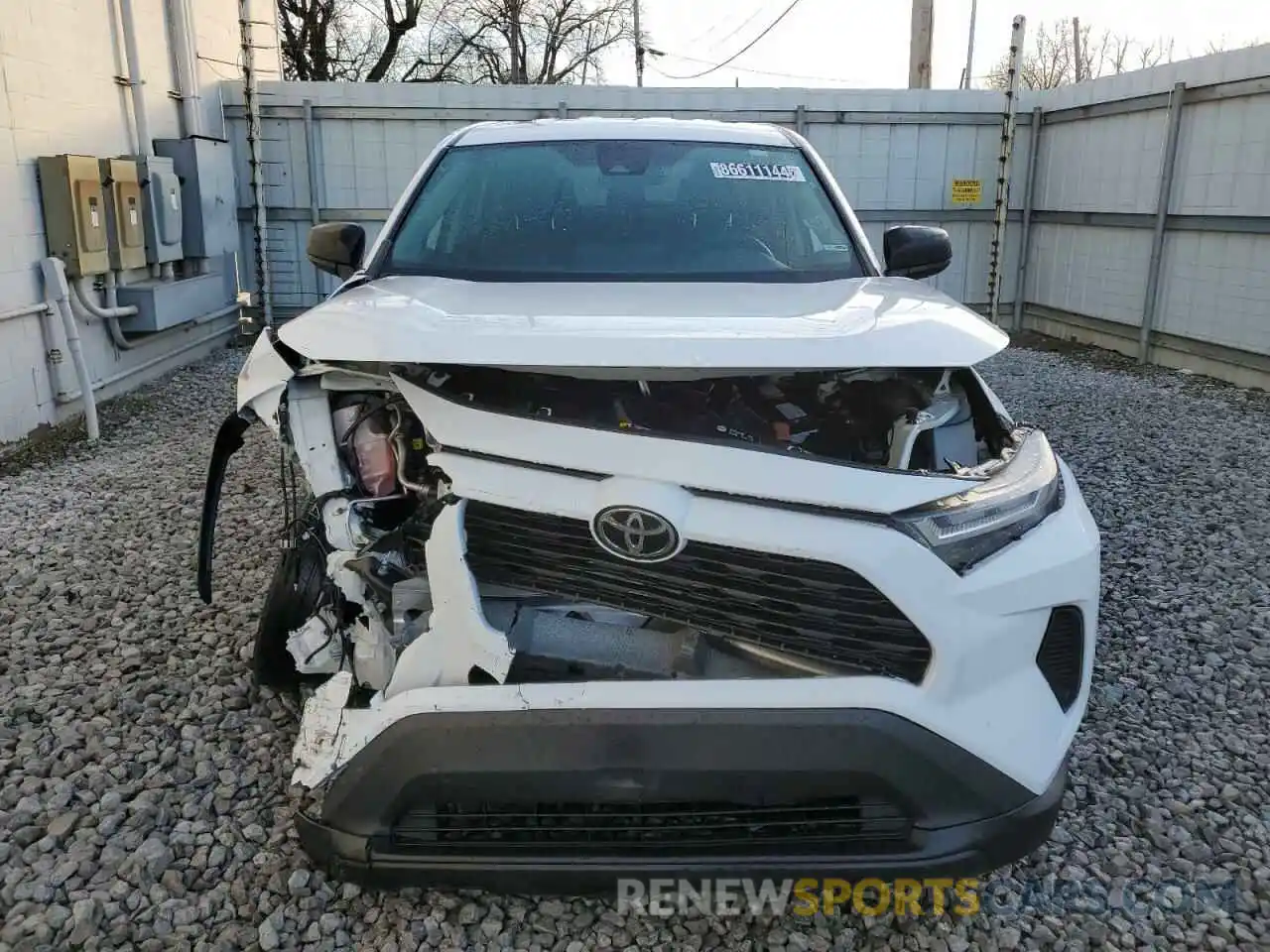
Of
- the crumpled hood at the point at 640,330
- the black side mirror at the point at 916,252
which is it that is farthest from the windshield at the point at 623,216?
the crumpled hood at the point at 640,330

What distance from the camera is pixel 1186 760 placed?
9.48 feet

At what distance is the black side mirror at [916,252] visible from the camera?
3.51 m

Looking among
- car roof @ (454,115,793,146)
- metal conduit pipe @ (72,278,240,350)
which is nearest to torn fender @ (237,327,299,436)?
car roof @ (454,115,793,146)

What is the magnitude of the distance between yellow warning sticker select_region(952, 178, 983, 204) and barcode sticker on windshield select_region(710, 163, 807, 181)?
7478 mm

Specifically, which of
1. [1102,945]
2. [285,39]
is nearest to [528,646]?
[1102,945]

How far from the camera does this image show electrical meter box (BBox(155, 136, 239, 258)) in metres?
8.39

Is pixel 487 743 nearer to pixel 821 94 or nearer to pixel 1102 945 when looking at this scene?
pixel 1102 945

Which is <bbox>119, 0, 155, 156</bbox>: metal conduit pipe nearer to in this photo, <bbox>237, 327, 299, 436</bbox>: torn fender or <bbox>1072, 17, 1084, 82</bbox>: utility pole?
<bbox>237, 327, 299, 436</bbox>: torn fender

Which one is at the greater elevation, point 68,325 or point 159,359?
point 68,325

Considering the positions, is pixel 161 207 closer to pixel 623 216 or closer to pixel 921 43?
pixel 623 216

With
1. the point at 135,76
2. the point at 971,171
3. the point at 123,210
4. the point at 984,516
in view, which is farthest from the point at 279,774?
the point at 971,171

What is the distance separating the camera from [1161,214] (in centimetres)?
866

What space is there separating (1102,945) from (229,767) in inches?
86.7

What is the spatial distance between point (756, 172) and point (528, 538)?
2192 mm
